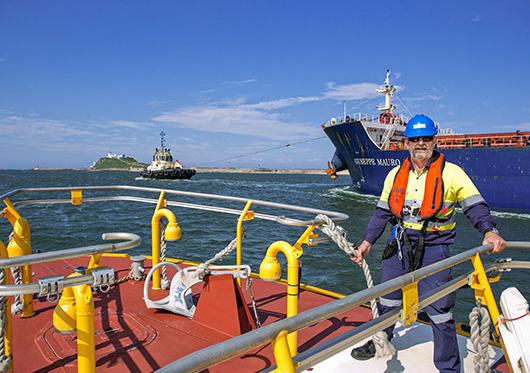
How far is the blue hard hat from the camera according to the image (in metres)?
2.50

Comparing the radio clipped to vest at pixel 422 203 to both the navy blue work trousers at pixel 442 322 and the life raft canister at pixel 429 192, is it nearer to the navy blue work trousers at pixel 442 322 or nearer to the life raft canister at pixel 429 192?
the life raft canister at pixel 429 192

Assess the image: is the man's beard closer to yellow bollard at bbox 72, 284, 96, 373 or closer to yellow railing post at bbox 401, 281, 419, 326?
yellow railing post at bbox 401, 281, 419, 326

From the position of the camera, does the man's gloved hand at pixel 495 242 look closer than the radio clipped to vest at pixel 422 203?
Yes

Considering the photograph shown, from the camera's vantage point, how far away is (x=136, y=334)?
297cm

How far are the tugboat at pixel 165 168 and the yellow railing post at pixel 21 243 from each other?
58.3m

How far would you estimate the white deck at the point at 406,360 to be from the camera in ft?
8.49

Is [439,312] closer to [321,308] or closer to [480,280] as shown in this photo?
[480,280]

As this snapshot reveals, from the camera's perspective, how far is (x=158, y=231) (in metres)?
3.87

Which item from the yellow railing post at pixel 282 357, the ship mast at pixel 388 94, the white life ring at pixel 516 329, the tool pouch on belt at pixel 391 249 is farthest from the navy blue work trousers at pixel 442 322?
the ship mast at pixel 388 94

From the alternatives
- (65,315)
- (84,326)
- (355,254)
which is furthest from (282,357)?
(355,254)

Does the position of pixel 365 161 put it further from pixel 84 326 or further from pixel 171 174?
pixel 171 174

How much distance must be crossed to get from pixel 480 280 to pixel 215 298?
196 centimetres

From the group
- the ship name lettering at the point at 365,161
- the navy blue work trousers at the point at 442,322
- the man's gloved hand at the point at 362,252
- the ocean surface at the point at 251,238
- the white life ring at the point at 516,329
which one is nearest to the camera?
the white life ring at the point at 516,329

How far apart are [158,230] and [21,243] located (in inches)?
48.7
